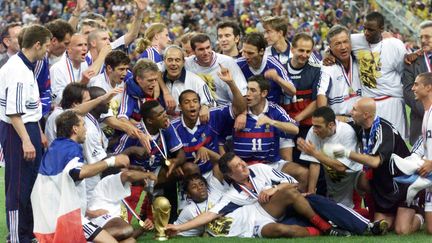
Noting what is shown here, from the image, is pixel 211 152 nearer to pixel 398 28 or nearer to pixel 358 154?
pixel 358 154

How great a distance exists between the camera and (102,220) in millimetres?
8500

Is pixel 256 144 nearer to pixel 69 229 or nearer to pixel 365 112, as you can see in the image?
pixel 365 112

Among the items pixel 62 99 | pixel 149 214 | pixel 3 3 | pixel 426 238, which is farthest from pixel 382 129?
pixel 3 3

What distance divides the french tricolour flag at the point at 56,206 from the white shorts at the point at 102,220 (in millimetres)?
574

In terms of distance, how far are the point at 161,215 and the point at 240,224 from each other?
2.66 ft

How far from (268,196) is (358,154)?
1.00m

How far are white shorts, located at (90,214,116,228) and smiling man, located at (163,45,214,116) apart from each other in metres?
1.87

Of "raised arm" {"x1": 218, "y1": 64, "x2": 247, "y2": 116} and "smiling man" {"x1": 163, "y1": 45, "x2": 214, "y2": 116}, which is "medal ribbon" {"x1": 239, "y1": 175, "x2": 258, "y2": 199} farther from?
"smiling man" {"x1": 163, "y1": 45, "x2": 214, "y2": 116}

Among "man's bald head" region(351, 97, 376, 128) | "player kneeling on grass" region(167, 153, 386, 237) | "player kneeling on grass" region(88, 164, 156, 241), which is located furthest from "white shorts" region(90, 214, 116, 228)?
"man's bald head" region(351, 97, 376, 128)

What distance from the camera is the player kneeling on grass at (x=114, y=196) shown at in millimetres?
8508

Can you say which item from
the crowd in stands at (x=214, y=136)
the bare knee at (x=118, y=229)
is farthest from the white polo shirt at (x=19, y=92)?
the bare knee at (x=118, y=229)

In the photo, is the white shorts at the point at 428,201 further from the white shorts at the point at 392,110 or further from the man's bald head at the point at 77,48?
the man's bald head at the point at 77,48

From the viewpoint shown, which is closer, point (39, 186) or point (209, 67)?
point (39, 186)

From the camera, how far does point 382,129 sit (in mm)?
9203
